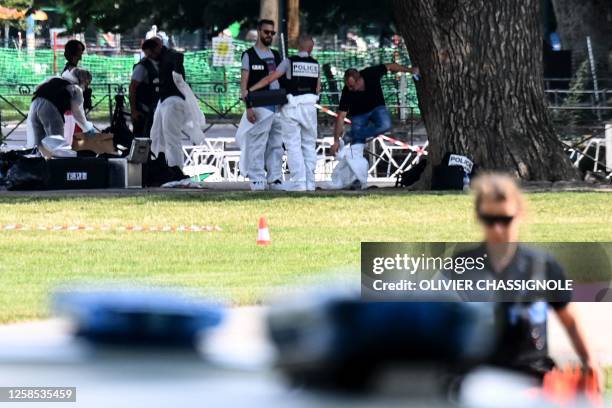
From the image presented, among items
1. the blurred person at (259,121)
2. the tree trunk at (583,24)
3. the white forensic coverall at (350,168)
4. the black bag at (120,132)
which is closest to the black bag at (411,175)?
the white forensic coverall at (350,168)

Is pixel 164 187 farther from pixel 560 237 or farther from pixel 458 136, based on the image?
pixel 560 237

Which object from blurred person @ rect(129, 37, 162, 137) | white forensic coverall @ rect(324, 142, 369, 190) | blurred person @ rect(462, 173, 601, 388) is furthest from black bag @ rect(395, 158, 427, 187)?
blurred person @ rect(462, 173, 601, 388)

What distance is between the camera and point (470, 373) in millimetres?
1825

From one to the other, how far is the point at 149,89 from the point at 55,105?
4.39 ft

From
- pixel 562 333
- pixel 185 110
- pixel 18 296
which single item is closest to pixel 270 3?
pixel 185 110

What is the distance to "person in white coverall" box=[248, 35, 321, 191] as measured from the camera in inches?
663

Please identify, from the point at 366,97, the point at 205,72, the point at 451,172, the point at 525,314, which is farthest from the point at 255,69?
the point at 205,72

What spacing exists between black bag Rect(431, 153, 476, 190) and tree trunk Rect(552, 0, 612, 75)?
17.6 m

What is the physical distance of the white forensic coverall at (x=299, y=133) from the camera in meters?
17.0

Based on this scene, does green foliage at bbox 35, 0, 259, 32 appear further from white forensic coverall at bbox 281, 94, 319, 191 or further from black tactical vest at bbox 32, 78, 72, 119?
white forensic coverall at bbox 281, 94, 319, 191

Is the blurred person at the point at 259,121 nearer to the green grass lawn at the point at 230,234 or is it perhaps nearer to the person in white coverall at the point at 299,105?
the person in white coverall at the point at 299,105

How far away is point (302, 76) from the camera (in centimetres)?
1692

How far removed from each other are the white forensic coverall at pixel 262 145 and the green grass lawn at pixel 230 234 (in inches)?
30.7

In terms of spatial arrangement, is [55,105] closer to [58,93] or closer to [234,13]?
[58,93]
